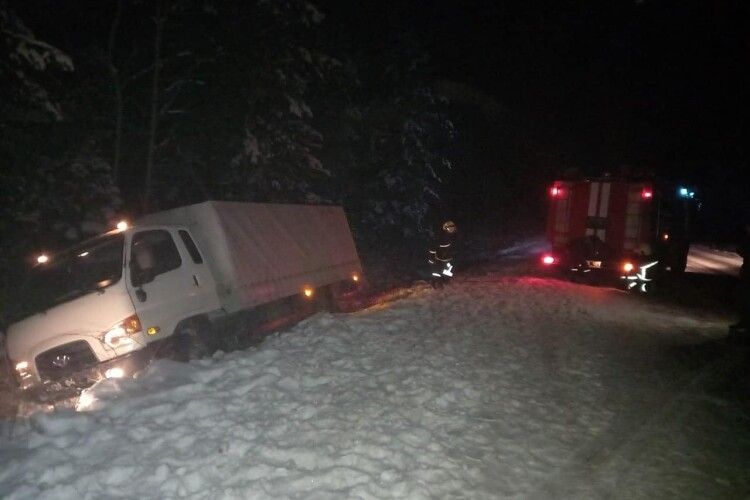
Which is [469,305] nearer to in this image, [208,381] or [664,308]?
[664,308]

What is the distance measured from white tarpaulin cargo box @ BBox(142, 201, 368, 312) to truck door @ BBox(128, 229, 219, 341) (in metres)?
0.39

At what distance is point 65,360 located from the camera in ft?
22.8

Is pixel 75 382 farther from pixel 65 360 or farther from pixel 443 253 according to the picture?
pixel 443 253

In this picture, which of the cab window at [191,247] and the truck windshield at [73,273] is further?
the cab window at [191,247]

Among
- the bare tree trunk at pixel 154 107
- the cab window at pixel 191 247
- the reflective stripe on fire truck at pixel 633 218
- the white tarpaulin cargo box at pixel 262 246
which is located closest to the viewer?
the cab window at pixel 191 247

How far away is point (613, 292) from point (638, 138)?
35.9 meters

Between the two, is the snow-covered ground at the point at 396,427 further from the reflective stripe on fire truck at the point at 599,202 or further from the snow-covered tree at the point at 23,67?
the reflective stripe on fire truck at the point at 599,202

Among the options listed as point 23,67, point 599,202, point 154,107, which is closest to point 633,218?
point 599,202

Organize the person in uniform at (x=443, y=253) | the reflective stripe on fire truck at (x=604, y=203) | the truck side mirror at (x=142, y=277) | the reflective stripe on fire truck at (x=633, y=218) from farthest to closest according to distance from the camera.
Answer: the reflective stripe on fire truck at (x=604, y=203)
the reflective stripe on fire truck at (x=633, y=218)
the person in uniform at (x=443, y=253)
the truck side mirror at (x=142, y=277)

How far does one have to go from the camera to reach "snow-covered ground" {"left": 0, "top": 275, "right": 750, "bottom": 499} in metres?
4.80

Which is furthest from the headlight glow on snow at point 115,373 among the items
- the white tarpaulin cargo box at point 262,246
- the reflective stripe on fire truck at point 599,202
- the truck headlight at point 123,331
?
the reflective stripe on fire truck at point 599,202

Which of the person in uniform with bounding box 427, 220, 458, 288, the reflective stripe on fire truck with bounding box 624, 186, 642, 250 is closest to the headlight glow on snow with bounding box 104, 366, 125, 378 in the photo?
the person in uniform with bounding box 427, 220, 458, 288

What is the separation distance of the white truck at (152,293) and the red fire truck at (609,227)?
876cm

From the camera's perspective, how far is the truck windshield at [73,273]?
744cm
